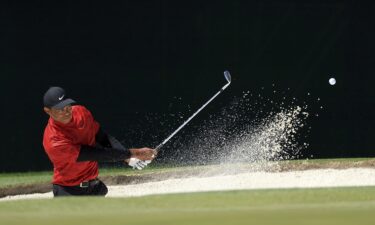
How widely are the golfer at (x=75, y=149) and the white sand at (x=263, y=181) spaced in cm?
116

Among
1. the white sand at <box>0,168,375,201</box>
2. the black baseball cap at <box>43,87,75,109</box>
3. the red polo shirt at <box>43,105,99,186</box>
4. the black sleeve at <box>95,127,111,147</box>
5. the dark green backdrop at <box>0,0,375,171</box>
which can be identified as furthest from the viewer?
the dark green backdrop at <box>0,0,375,171</box>

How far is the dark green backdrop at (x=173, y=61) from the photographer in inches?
304

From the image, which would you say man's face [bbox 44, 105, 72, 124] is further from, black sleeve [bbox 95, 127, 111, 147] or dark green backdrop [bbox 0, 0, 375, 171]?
dark green backdrop [bbox 0, 0, 375, 171]

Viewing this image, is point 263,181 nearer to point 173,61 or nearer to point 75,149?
point 173,61

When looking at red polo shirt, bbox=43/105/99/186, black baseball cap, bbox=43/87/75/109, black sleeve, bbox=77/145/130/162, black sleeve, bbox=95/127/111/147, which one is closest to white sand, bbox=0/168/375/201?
black sleeve, bbox=95/127/111/147

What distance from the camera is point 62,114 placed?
5059mm

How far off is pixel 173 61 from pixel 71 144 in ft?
10.3

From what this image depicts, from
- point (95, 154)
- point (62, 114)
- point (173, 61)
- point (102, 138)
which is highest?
point (62, 114)

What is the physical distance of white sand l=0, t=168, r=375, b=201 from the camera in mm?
6797

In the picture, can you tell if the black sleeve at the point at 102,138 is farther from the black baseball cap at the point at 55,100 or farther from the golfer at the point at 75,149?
the black baseball cap at the point at 55,100

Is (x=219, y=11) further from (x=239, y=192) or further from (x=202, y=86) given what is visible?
(x=239, y=192)

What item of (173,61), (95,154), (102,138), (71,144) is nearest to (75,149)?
(71,144)

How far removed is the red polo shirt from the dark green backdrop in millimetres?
2405

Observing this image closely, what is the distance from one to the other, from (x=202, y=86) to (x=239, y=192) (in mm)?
4402
